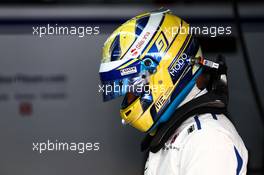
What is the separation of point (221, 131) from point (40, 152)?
1072mm

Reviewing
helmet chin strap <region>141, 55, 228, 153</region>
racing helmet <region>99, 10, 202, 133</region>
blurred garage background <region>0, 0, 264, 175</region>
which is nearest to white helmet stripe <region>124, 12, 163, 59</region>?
racing helmet <region>99, 10, 202, 133</region>

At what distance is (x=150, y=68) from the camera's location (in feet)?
4.35

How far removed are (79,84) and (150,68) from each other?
77 cm

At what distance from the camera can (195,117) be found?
1.27 meters

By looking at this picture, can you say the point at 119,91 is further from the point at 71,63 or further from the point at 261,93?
the point at 261,93

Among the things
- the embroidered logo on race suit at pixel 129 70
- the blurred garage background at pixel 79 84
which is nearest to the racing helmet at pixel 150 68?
the embroidered logo on race suit at pixel 129 70

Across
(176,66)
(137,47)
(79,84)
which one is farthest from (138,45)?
(79,84)

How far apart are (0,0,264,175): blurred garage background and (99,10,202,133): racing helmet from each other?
0.66 m

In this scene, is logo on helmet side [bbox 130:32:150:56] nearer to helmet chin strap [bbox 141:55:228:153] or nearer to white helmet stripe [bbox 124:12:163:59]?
white helmet stripe [bbox 124:12:163:59]

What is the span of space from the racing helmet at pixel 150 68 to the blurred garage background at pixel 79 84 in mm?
655

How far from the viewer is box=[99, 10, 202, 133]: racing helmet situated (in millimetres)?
1325

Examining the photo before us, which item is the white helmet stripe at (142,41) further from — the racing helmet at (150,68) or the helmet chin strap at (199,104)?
the helmet chin strap at (199,104)

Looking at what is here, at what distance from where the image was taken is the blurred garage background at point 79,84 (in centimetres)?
200

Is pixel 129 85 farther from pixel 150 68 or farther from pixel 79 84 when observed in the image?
pixel 79 84
